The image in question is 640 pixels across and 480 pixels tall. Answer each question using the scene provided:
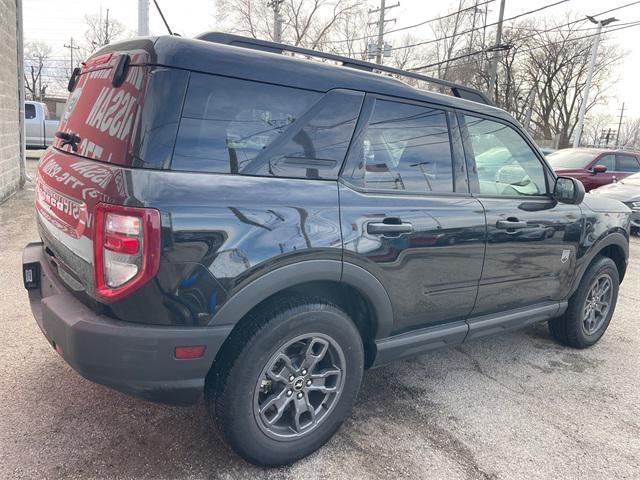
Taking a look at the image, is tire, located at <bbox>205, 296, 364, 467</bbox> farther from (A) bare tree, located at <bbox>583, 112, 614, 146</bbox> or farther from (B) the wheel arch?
(A) bare tree, located at <bbox>583, 112, 614, 146</bbox>

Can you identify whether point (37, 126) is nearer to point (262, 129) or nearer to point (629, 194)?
point (629, 194)

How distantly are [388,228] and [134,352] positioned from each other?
4.31ft

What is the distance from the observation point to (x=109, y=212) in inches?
77.7

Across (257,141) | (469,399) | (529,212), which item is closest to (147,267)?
(257,141)

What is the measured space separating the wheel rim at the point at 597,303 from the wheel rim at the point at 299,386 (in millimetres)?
2630

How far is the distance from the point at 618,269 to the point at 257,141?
147 inches

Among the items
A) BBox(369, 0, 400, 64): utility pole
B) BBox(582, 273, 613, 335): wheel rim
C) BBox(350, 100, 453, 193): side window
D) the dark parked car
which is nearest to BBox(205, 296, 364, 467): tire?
BBox(350, 100, 453, 193): side window

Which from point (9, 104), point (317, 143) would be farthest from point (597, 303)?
point (9, 104)

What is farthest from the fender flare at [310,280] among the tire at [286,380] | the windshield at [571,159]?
the windshield at [571,159]

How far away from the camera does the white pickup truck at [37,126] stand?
15.9 meters

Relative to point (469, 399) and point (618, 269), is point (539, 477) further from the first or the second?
point (618, 269)

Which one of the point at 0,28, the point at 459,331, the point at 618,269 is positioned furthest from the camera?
the point at 0,28

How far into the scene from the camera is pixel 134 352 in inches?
78.9

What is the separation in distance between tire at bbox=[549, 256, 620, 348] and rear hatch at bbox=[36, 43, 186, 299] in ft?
11.4
